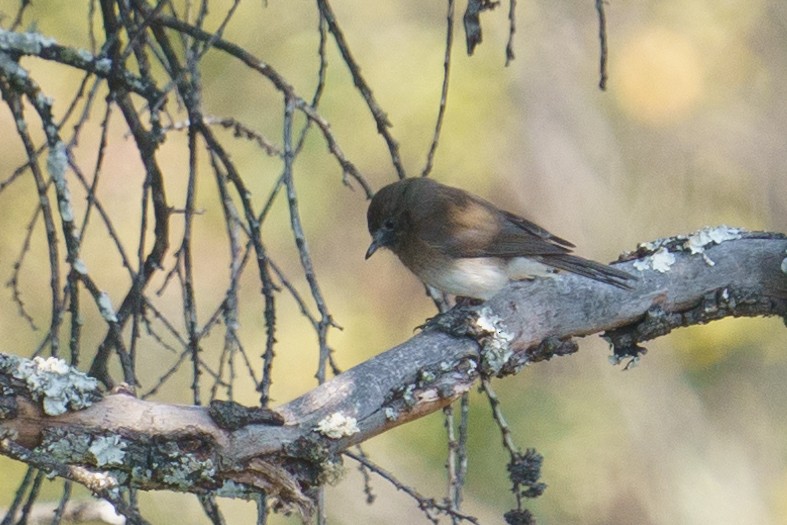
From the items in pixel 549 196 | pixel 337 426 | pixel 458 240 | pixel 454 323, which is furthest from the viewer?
pixel 549 196

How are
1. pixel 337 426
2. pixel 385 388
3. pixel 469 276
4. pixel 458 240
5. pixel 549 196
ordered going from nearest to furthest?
pixel 337 426 → pixel 385 388 → pixel 469 276 → pixel 458 240 → pixel 549 196

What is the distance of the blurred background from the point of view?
257 inches

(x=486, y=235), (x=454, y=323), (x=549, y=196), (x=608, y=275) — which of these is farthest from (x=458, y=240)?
(x=549, y=196)

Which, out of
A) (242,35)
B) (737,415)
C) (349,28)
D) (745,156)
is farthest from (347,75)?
(737,415)

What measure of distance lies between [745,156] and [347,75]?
2.45 metres

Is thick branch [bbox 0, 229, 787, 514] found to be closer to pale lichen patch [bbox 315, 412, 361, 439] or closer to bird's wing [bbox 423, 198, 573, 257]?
pale lichen patch [bbox 315, 412, 361, 439]

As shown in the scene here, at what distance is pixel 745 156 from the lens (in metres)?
7.11

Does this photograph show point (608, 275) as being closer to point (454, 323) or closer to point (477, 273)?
point (454, 323)

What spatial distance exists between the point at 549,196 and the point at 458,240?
263cm

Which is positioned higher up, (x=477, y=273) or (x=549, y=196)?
(x=549, y=196)

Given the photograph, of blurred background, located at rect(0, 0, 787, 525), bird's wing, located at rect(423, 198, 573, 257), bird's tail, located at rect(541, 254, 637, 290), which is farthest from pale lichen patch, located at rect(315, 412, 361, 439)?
blurred background, located at rect(0, 0, 787, 525)

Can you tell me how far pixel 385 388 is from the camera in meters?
2.80

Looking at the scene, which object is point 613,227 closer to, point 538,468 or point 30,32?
point 538,468

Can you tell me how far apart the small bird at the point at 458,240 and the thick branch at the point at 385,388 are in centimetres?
71
